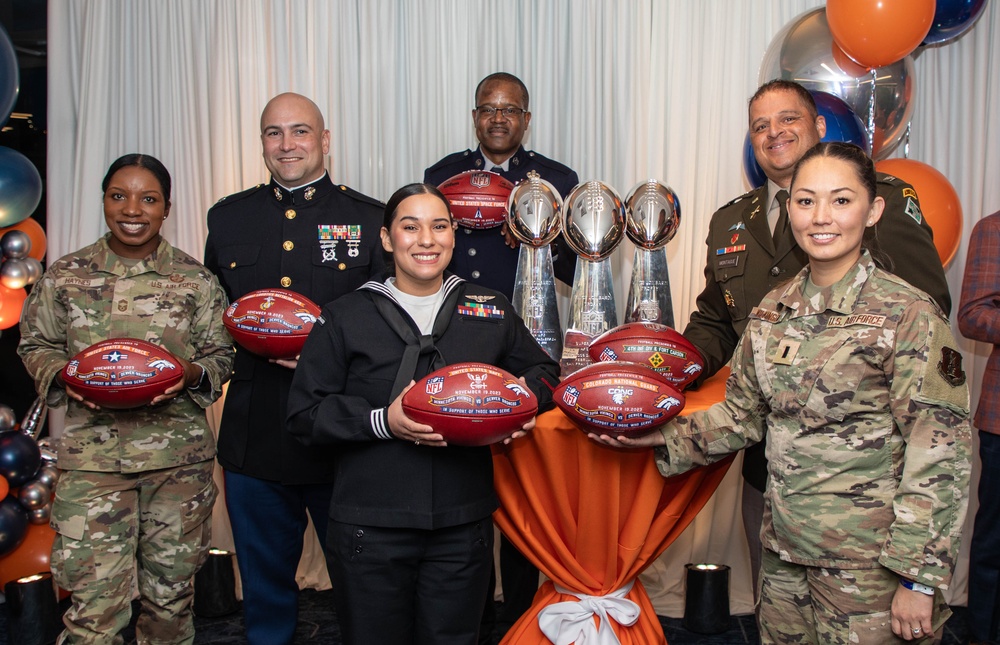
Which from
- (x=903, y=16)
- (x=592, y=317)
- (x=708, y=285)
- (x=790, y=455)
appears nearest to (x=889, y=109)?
(x=903, y=16)

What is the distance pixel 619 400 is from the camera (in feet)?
6.36

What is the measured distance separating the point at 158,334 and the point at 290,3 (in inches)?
72.1

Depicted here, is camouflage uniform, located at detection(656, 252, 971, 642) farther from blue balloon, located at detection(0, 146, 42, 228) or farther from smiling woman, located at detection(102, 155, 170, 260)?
blue balloon, located at detection(0, 146, 42, 228)

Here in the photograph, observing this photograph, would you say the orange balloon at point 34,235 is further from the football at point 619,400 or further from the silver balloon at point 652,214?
the football at point 619,400

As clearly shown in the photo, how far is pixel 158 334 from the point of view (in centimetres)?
261

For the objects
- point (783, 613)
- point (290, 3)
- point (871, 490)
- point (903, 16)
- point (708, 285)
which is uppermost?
point (290, 3)

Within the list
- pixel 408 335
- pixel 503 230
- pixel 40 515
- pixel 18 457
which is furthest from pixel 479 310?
pixel 40 515

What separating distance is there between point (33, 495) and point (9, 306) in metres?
0.74

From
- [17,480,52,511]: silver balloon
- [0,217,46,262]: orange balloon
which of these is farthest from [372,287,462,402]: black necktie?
[0,217,46,262]: orange balloon

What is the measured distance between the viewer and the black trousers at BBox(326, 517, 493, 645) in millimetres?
1964

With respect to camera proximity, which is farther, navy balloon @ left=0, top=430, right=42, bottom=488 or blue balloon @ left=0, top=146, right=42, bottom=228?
blue balloon @ left=0, top=146, right=42, bottom=228

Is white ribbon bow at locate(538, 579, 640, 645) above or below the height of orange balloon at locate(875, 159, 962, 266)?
below

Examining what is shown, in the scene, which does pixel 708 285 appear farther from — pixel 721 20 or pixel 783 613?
pixel 721 20

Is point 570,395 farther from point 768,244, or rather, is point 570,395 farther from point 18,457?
point 18,457
